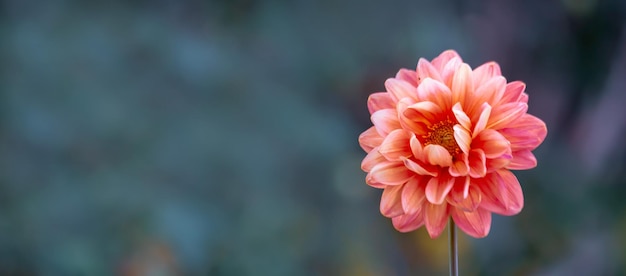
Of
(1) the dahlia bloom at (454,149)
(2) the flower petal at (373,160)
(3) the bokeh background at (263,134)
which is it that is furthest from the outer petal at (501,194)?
(3) the bokeh background at (263,134)

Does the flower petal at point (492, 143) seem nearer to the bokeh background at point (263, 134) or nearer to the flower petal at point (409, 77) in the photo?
the flower petal at point (409, 77)

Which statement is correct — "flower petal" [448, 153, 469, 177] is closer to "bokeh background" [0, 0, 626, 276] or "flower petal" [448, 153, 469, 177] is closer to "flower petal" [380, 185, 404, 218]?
"flower petal" [380, 185, 404, 218]

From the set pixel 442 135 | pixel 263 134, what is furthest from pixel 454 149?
pixel 263 134

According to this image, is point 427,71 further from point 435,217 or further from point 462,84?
point 435,217

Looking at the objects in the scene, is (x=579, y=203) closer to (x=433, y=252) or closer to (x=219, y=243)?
(x=433, y=252)

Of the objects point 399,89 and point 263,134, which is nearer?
point 399,89

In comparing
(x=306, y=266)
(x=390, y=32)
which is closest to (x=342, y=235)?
(x=306, y=266)
